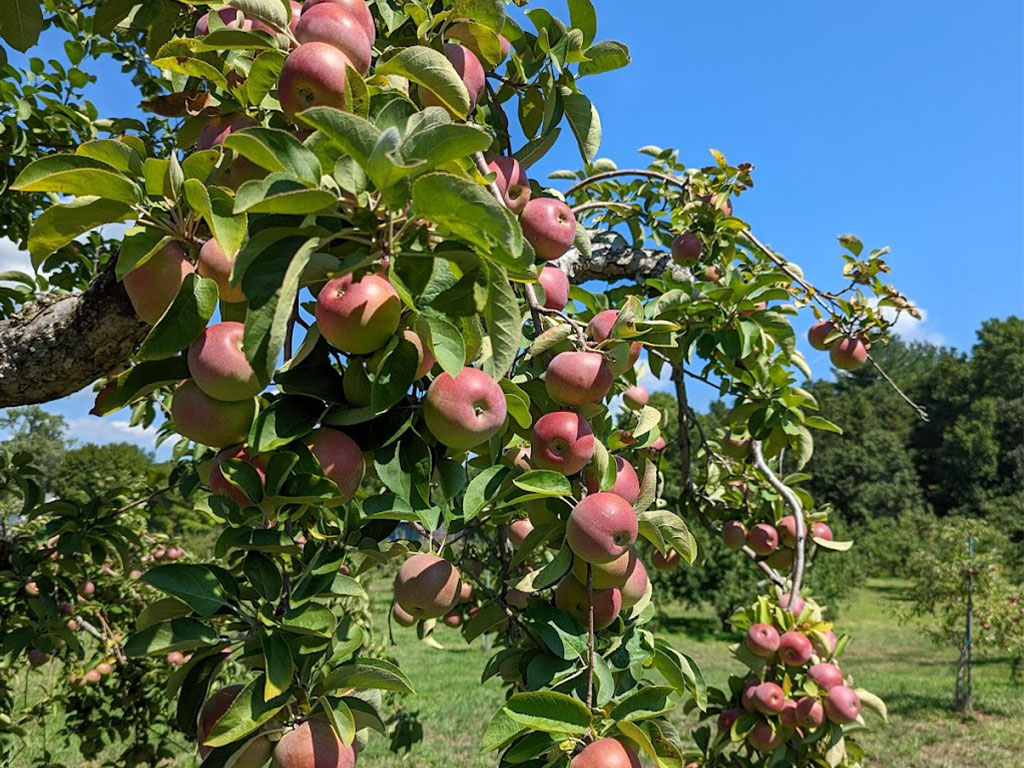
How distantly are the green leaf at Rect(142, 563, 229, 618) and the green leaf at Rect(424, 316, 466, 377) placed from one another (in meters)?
0.44

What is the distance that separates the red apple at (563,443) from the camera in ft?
3.39

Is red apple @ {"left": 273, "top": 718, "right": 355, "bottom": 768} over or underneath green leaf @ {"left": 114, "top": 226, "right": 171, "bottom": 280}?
underneath

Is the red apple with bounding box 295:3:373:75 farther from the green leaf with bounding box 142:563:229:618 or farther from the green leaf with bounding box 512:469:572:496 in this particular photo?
the green leaf with bounding box 142:563:229:618

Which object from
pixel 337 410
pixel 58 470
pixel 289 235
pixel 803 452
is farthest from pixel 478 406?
pixel 58 470

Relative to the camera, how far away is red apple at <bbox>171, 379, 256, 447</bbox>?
861 millimetres

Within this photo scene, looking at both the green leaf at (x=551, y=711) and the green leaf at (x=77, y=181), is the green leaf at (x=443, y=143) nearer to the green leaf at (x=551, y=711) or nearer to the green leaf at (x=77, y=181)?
the green leaf at (x=77, y=181)

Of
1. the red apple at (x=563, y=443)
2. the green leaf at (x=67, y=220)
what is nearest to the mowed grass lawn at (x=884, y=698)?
the red apple at (x=563, y=443)

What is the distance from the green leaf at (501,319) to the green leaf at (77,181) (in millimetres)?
416

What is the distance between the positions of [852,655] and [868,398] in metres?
35.2

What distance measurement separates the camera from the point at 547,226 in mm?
1181

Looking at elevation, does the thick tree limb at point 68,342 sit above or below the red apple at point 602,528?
above

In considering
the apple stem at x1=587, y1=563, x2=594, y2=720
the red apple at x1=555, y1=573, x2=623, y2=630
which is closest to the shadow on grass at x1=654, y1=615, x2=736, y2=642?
the red apple at x1=555, y1=573, x2=623, y2=630

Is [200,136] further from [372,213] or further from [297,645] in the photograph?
[297,645]

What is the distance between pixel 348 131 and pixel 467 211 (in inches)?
5.5
